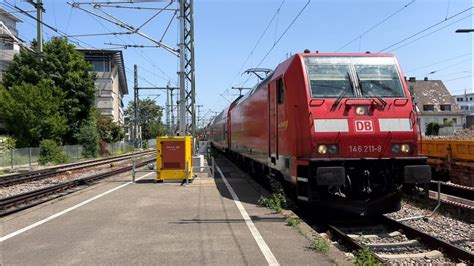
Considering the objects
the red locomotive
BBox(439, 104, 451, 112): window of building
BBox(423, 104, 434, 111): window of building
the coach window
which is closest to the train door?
the coach window

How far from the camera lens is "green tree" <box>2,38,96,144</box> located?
41438 mm

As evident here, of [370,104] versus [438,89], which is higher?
[438,89]

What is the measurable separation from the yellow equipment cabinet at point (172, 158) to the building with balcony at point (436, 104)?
70482 millimetres

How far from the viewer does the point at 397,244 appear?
7977 millimetres

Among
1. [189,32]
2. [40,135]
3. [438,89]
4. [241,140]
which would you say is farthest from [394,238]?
[438,89]

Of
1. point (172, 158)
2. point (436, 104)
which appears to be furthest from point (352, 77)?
point (436, 104)

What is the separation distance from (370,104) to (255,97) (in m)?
6.00

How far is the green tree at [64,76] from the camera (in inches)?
1631

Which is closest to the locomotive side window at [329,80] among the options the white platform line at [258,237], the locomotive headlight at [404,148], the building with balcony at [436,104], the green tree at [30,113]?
the locomotive headlight at [404,148]

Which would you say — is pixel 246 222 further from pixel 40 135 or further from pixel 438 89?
pixel 438 89

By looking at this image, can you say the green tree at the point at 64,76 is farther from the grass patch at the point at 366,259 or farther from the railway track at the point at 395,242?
the grass patch at the point at 366,259

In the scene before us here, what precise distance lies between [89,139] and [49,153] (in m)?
9.57

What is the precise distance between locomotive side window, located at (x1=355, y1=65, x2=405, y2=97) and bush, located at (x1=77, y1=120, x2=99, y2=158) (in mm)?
38052

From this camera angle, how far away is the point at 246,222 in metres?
8.84
